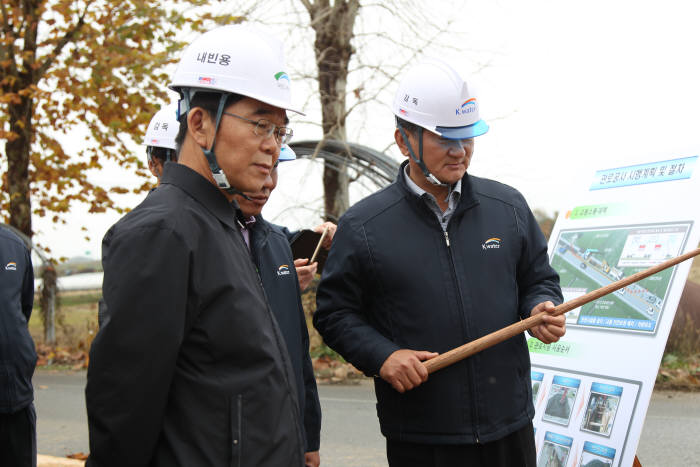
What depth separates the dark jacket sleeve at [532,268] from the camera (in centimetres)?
293

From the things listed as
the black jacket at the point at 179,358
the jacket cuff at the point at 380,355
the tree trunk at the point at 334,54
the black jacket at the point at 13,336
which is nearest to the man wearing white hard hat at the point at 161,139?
the black jacket at the point at 13,336

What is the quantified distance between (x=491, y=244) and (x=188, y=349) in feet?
4.84

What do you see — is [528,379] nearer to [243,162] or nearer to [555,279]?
[555,279]

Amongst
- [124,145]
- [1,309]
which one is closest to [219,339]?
[1,309]

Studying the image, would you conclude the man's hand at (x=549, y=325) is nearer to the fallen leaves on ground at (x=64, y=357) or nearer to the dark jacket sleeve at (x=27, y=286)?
the dark jacket sleeve at (x=27, y=286)

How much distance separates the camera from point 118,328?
164 cm

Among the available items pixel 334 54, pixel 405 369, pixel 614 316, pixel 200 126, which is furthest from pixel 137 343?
pixel 334 54

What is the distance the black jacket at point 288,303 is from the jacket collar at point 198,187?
0.85 metres

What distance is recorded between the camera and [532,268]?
297 centimetres

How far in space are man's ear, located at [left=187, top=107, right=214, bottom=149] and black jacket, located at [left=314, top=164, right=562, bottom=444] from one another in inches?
41.9

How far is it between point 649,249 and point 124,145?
1338 centimetres

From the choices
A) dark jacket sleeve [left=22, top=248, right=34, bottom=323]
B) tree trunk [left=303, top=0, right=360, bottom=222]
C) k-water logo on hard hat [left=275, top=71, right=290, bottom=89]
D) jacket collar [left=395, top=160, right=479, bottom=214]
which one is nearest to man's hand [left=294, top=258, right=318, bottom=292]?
jacket collar [left=395, top=160, right=479, bottom=214]

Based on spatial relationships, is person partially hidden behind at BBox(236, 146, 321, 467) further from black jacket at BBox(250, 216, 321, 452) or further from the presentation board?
the presentation board

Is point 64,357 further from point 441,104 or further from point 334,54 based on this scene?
point 441,104
